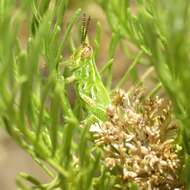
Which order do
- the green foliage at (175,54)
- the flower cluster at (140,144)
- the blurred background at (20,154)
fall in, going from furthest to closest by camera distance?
the blurred background at (20,154) → the flower cluster at (140,144) → the green foliage at (175,54)

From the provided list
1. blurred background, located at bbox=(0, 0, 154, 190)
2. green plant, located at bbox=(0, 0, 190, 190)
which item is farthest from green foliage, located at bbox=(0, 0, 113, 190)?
blurred background, located at bbox=(0, 0, 154, 190)

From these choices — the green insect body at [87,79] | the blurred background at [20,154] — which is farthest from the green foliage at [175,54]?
the blurred background at [20,154]

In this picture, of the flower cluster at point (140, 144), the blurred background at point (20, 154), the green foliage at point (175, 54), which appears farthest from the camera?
the blurred background at point (20, 154)

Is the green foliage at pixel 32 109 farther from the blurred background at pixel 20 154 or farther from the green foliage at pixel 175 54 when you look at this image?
the blurred background at pixel 20 154

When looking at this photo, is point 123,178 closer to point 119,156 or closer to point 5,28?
point 119,156

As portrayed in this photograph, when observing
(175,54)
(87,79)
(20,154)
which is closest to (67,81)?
(87,79)

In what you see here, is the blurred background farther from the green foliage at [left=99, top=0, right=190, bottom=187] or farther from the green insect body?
the green foliage at [left=99, top=0, right=190, bottom=187]
